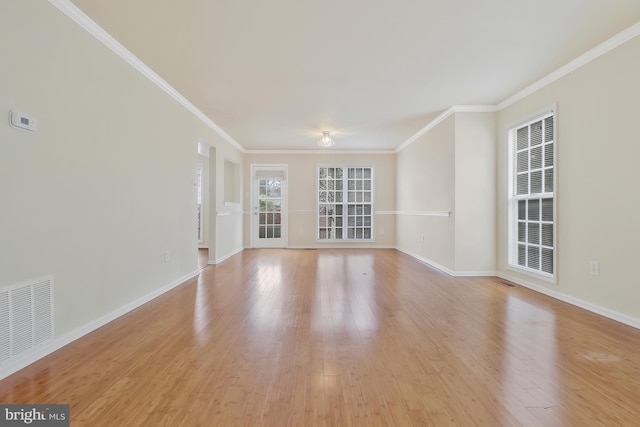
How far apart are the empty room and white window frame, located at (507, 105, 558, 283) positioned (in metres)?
0.03

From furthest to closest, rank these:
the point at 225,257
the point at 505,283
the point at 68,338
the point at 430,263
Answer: the point at 225,257
the point at 430,263
the point at 505,283
the point at 68,338

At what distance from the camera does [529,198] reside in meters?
3.85

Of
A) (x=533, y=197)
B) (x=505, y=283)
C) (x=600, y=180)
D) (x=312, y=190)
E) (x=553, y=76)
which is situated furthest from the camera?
(x=312, y=190)

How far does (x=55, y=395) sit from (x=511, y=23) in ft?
12.9

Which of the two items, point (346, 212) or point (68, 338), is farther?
point (346, 212)

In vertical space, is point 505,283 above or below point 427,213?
below

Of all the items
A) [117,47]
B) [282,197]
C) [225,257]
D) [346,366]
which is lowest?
[346,366]

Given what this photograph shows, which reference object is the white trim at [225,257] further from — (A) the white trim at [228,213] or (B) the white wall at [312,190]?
(A) the white trim at [228,213]

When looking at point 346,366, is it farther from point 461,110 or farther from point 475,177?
point 461,110

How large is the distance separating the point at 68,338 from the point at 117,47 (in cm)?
247

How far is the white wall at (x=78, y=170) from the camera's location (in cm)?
186

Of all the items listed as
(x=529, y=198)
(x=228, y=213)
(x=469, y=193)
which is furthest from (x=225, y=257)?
(x=529, y=198)

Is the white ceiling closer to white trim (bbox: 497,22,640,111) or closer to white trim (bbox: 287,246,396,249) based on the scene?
white trim (bbox: 497,22,640,111)

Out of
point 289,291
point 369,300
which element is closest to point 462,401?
point 369,300
